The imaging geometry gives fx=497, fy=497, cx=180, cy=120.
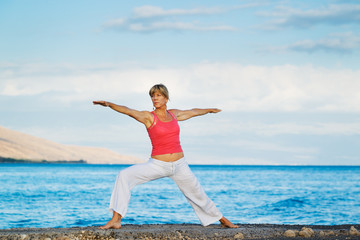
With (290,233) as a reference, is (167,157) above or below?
above

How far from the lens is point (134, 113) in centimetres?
751

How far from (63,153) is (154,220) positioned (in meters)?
130

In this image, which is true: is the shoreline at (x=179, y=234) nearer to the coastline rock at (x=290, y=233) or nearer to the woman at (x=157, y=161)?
the coastline rock at (x=290, y=233)

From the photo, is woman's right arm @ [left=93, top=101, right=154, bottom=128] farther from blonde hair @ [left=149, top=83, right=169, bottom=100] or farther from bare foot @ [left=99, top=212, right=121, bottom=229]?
bare foot @ [left=99, top=212, right=121, bottom=229]

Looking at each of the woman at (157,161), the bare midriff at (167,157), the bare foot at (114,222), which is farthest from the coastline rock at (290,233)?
the bare foot at (114,222)

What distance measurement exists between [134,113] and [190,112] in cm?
113

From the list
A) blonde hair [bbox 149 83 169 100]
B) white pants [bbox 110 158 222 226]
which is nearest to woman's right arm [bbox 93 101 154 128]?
blonde hair [bbox 149 83 169 100]

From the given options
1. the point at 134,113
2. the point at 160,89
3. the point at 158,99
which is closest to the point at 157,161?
the point at 134,113

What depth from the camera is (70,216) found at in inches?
637

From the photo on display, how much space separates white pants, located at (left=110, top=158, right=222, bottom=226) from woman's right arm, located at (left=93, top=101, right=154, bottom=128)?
60 centimetres

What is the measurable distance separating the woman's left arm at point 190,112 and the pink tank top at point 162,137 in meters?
0.42

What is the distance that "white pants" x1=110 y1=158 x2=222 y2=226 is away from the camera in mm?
7480

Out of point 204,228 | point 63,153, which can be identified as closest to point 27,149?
point 63,153

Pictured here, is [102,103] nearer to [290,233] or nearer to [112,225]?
[112,225]
